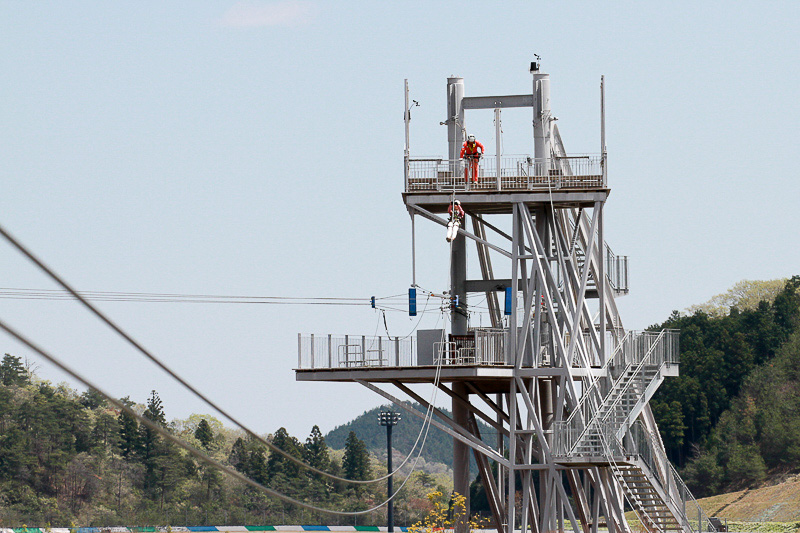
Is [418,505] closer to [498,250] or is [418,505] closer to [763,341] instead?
[763,341]

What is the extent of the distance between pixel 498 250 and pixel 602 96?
6934mm

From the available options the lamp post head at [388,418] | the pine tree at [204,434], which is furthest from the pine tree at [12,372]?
the lamp post head at [388,418]

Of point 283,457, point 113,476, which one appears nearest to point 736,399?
point 283,457

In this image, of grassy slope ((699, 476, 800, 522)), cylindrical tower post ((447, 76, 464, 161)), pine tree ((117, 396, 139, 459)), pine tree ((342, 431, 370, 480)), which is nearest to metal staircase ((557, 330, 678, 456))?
cylindrical tower post ((447, 76, 464, 161))

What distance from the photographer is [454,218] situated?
151ft

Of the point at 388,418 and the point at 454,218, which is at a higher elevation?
the point at 454,218

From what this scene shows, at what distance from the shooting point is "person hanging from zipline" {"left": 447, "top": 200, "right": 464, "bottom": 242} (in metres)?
43.9

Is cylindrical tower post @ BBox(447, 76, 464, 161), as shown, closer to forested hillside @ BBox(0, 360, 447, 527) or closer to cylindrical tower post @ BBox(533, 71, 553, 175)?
cylindrical tower post @ BBox(533, 71, 553, 175)

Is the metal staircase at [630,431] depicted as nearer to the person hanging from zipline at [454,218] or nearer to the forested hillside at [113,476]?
the person hanging from zipline at [454,218]

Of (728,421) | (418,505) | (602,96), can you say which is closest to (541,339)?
(602,96)

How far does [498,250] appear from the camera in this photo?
48.9 meters

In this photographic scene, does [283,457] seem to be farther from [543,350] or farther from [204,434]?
[543,350]

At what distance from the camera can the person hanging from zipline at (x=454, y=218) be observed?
144ft

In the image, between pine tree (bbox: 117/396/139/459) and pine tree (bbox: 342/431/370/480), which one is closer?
pine tree (bbox: 117/396/139/459)
